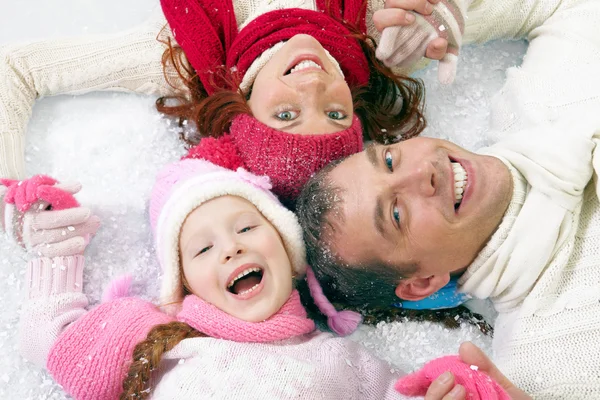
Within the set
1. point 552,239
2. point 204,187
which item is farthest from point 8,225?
point 552,239

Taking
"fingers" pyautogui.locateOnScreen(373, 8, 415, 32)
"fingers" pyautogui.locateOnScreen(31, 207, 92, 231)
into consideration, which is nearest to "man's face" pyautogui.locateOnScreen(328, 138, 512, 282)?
"fingers" pyautogui.locateOnScreen(373, 8, 415, 32)

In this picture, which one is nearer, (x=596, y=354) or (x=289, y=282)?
(x=596, y=354)

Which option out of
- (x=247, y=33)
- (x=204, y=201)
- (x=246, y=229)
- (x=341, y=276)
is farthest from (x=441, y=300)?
(x=247, y=33)

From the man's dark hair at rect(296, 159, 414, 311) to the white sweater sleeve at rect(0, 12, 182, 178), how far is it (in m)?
0.55

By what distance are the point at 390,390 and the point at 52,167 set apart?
3.17 feet

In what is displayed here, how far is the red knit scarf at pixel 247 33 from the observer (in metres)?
1.47

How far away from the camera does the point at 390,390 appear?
4.14 feet

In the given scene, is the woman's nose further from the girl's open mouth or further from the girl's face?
the girl's open mouth

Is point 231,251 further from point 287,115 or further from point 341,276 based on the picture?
point 287,115

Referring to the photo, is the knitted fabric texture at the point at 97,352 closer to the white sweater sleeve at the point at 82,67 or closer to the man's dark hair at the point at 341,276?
the man's dark hair at the point at 341,276

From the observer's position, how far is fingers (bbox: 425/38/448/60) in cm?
142

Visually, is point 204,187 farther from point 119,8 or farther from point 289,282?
point 119,8

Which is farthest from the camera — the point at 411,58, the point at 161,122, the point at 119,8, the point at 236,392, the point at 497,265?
the point at 119,8

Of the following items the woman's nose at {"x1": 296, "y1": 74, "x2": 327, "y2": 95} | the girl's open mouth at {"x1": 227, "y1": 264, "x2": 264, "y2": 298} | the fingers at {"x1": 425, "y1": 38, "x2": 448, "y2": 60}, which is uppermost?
the fingers at {"x1": 425, "y1": 38, "x2": 448, "y2": 60}
